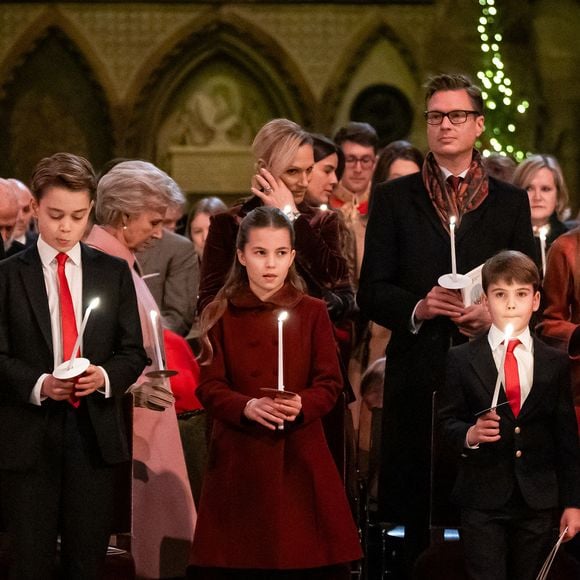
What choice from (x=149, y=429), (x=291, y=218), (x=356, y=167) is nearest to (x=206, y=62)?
(x=356, y=167)

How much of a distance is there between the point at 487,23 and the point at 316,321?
6602mm

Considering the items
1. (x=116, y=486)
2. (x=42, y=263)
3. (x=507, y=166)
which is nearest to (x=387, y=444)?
(x=116, y=486)

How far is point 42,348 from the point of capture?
13.7ft

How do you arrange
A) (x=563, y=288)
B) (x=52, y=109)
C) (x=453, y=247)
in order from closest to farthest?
(x=453, y=247), (x=563, y=288), (x=52, y=109)

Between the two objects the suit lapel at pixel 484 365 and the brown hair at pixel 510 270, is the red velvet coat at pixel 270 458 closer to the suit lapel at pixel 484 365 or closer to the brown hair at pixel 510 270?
the suit lapel at pixel 484 365

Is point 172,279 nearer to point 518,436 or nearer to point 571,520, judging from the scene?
point 518,436

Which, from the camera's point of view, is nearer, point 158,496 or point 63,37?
point 158,496

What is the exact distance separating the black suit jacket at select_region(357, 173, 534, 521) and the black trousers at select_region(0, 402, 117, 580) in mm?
1121

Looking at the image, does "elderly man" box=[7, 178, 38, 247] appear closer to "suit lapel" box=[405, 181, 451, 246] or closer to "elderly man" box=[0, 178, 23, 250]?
"elderly man" box=[0, 178, 23, 250]

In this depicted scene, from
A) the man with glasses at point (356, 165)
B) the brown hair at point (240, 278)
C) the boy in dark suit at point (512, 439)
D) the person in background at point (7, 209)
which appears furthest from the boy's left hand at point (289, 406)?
the man with glasses at point (356, 165)

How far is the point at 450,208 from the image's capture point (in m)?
4.82

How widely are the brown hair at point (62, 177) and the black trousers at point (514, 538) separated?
60.6 inches

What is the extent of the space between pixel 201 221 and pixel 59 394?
14.9 ft

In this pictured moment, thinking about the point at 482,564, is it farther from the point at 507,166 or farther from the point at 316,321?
the point at 507,166
